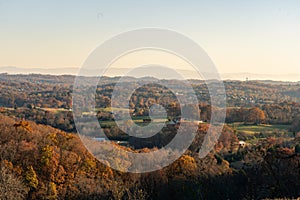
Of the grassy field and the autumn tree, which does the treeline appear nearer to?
the grassy field

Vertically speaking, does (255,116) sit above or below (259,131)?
above

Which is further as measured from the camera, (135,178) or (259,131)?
(259,131)

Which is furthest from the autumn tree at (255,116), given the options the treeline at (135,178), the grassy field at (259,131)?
the treeline at (135,178)

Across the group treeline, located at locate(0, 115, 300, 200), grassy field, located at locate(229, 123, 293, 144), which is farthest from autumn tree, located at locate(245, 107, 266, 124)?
treeline, located at locate(0, 115, 300, 200)

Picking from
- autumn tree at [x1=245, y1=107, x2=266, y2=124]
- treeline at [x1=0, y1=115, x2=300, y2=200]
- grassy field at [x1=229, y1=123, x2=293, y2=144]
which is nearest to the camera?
treeline at [x1=0, y1=115, x2=300, y2=200]

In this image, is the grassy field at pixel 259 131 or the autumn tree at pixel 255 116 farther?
the autumn tree at pixel 255 116

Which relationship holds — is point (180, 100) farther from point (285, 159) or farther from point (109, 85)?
point (285, 159)

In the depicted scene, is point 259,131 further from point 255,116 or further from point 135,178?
point 135,178

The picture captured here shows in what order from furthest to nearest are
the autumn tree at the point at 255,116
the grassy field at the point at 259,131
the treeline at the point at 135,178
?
the autumn tree at the point at 255,116 → the grassy field at the point at 259,131 → the treeline at the point at 135,178

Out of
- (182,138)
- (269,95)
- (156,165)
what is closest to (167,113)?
(182,138)

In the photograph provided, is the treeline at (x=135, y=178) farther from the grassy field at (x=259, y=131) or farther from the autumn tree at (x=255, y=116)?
the autumn tree at (x=255, y=116)

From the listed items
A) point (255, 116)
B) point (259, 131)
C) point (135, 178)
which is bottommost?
point (135, 178)

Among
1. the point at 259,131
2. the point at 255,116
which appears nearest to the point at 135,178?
the point at 259,131
